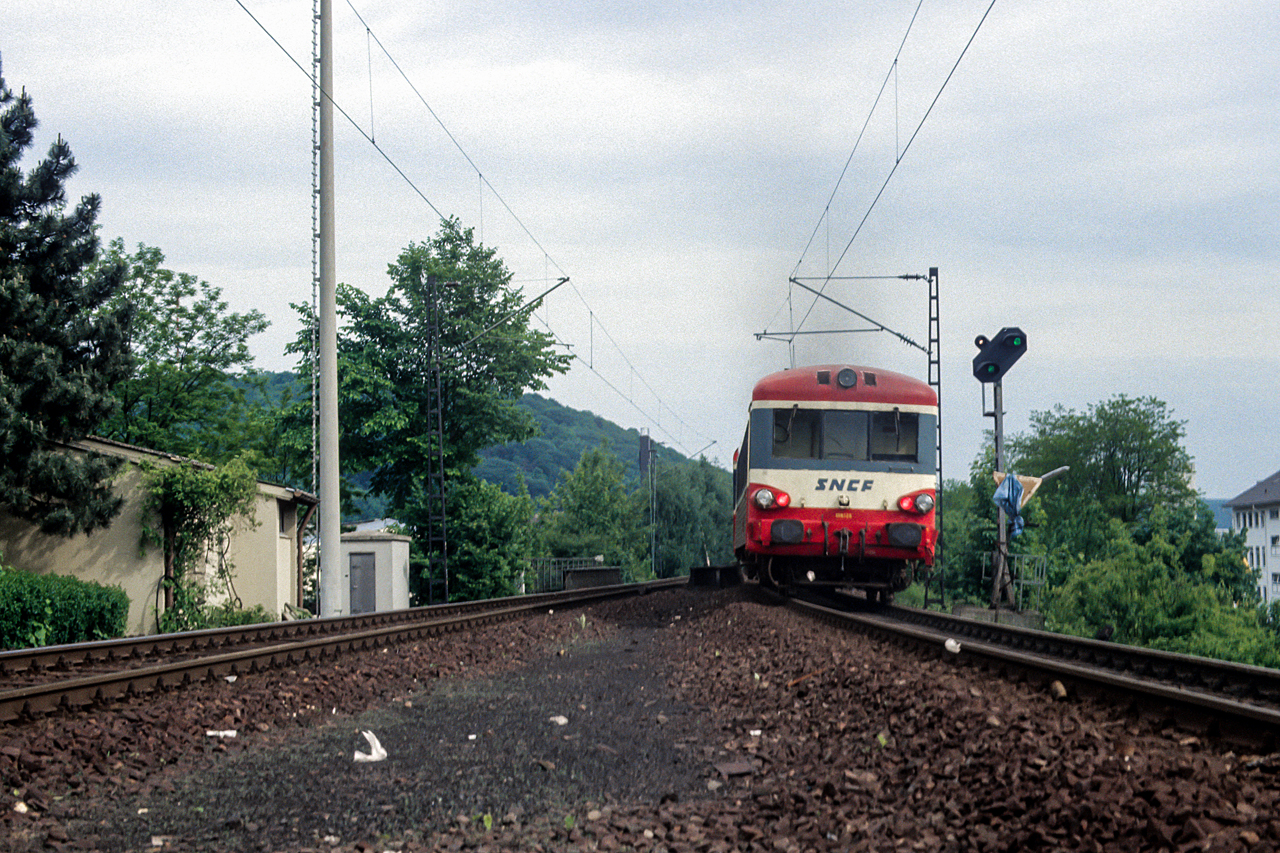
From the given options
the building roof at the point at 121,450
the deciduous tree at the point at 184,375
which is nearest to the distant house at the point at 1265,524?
the deciduous tree at the point at 184,375

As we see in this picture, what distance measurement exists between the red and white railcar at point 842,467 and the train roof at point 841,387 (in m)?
0.02

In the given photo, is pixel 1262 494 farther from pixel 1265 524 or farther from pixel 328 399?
pixel 328 399

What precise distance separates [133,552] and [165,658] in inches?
439

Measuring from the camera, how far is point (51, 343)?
21047 millimetres

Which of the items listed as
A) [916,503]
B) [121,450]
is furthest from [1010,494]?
[121,450]

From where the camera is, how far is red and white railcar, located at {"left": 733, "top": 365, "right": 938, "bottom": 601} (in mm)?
16344

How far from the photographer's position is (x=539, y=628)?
16547 millimetres

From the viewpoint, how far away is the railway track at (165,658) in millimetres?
7801

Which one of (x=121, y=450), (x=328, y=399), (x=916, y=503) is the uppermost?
(x=328, y=399)

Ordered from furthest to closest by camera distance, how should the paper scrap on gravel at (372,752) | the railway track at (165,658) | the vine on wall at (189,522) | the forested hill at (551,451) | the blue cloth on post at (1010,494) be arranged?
the forested hill at (551,451), the vine on wall at (189,522), the blue cloth on post at (1010,494), the railway track at (165,658), the paper scrap on gravel at (372,752)

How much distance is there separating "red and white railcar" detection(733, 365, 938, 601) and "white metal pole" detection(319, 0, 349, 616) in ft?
24.2

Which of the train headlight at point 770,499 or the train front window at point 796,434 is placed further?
the train front window at point 796,434

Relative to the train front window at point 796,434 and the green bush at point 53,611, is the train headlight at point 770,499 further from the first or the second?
the green bush at point 53,611

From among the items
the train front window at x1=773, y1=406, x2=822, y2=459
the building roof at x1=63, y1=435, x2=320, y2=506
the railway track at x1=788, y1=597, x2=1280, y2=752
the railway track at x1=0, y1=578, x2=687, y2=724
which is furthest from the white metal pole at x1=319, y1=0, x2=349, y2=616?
the railway track at x1=788, y1=597, x2=1280, y2=752
